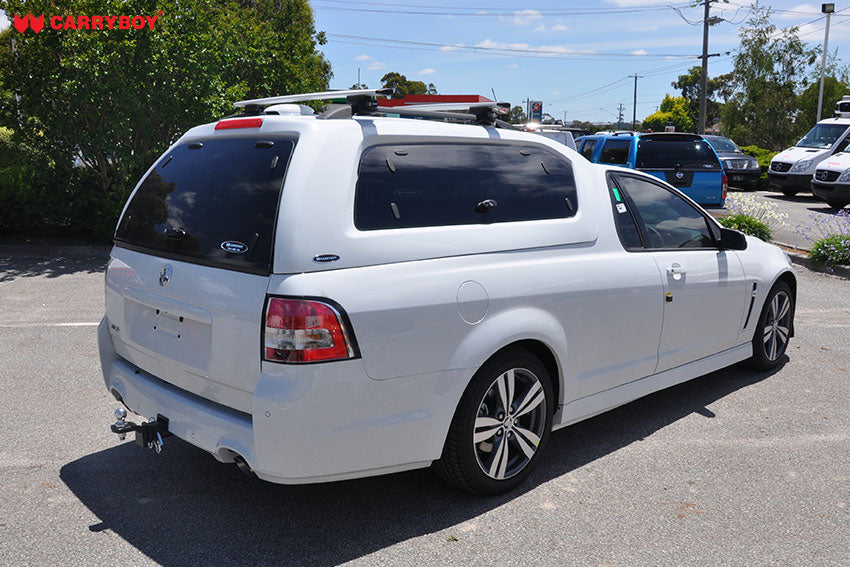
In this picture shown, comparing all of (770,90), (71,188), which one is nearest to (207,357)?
(71,188)

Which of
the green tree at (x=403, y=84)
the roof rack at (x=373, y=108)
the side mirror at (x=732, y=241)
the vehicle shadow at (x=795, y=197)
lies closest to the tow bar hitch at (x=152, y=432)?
the roof rack at (x=373, y=108)

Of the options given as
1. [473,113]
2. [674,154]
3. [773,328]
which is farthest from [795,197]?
[473,113]

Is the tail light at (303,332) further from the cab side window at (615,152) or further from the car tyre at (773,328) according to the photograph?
the cab side window at (615,152)

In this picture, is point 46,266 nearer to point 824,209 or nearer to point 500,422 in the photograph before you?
point 500,422

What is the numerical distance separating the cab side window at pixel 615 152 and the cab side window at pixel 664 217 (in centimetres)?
813

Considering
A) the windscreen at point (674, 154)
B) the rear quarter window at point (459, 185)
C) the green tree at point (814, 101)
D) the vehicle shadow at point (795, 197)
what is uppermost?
the green tree at point (814, 101)

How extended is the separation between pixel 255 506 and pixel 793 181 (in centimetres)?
2107

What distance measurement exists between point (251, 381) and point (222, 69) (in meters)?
10.1

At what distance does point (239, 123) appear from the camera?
3.54 metres

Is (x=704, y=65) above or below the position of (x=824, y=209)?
above

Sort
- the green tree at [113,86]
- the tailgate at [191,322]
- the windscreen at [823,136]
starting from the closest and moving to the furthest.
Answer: the tailgate at [191,322], the green tree at [113,86], the windscreen at [823,136]

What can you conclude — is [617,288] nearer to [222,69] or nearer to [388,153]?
[388,153]

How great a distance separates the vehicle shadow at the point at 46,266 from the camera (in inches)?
382

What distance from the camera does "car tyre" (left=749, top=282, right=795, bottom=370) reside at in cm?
570
